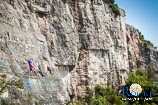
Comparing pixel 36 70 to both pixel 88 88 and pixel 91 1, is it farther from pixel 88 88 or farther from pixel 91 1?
pixel 91 1

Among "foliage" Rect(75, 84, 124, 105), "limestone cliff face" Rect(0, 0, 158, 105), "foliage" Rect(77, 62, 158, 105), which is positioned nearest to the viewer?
"limestone cliff face" Rect(0, 0, 158, 105)

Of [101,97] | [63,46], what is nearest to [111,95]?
[101,97]

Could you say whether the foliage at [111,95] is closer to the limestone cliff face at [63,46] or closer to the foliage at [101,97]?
the foliage at [101,97]

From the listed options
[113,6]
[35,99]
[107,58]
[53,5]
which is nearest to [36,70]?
[35,99]

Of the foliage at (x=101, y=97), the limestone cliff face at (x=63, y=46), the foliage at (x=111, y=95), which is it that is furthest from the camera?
the foliage at (x=111, y=95)

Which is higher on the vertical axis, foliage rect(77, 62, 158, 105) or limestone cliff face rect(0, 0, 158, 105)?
limestone cliff face rect(0, 0, 158, 105)

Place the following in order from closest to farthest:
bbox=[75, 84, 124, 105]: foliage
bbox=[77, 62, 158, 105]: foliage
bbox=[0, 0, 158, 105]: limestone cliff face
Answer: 1. bbox=[0, 0, 158, 105]: limestone cliff face
2. bbox=[75, 84, 124, 105]: foliage
3. bbox=[77, 62, 158, 105]: foliage

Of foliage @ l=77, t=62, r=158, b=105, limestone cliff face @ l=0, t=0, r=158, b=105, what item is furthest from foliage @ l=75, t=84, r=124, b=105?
limestone cliff face @ l=0, t=0, r=158, b=105

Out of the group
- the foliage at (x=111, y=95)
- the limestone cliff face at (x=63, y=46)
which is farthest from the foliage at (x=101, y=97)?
the limestone cliff face at (x=63, y=46)

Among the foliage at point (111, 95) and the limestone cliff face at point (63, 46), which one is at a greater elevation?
the limestone cliff face at point (63, 46)

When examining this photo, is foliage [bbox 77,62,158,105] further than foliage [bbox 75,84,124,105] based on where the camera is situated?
Yes

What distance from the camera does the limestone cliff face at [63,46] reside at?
100 feet

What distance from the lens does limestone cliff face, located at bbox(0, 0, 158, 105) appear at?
30.6 meters

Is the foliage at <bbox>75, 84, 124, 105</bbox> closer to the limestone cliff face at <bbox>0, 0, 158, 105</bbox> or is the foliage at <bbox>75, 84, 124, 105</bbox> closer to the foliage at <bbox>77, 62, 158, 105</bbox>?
the foliage at <bbox>77, 62, 158, 105</bbox>
